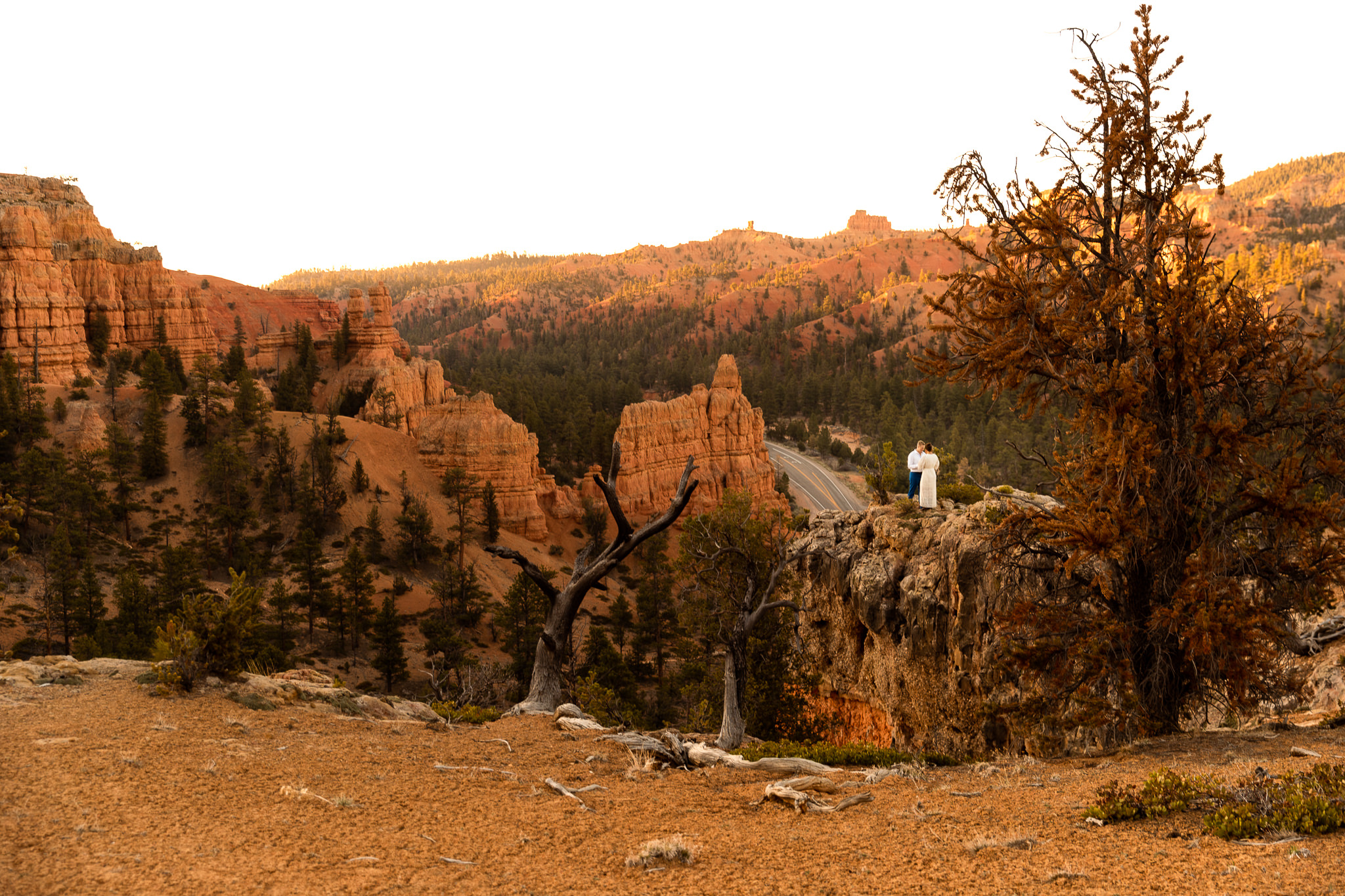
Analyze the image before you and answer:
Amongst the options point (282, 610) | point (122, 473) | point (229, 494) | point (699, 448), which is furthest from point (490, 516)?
point (699, 448)

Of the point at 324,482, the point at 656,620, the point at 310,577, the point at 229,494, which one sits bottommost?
the point at 656,620

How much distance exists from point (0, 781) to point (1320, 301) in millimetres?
135830

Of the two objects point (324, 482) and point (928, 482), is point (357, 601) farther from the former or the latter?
point (928, 482)

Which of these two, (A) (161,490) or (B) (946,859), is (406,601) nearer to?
(A) (161,490)

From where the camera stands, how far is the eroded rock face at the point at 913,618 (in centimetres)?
1502

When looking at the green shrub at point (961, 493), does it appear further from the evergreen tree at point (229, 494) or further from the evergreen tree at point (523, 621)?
the evergreen tree at point (229, 494)

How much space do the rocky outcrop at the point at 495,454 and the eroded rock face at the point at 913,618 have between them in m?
38.3

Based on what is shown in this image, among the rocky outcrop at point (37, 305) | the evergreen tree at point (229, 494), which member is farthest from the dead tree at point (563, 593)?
the rocky outcrop at point (37, 305)

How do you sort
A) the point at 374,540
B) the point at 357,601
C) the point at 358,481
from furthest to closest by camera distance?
the point at 358,481 → the point at 374,540 → the point at 357,601

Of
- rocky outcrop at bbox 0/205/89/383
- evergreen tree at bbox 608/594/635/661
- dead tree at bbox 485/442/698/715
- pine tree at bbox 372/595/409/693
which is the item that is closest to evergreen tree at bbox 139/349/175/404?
rocky outcrop at bbox 0/205/89/383

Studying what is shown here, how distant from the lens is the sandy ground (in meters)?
5.43

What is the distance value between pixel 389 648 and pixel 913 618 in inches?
1011

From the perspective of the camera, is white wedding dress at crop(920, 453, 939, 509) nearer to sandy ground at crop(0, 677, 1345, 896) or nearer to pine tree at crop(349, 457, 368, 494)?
sandy ground at crop(0, 677, 1345, 896)

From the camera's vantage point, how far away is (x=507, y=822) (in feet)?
22.5
